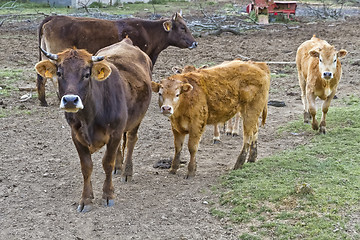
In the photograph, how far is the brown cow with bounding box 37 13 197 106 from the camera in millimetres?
10422

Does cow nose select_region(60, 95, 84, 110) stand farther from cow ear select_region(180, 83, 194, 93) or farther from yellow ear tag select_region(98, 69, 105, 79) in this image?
cow ear select_region(180, 83, 194, 93)

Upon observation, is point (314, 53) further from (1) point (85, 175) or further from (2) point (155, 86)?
(1) point (85, 175)

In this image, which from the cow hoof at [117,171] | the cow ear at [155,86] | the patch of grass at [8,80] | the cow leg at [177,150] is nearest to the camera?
the cow ear at [155,86]

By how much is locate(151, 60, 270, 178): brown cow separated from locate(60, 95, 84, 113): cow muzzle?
1635 millimetres

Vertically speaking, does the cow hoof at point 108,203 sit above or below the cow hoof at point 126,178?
above

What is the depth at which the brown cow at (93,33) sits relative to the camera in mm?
10422

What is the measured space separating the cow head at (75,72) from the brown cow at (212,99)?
127cm

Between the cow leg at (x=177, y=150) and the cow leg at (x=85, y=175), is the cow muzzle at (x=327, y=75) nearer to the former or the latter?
the cow leg at (x=177, y=150)

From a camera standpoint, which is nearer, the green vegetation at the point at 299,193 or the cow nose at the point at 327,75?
the green vegetation at the point at 299,193

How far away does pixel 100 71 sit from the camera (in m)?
5.49

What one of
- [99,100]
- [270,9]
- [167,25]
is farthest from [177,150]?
A: [270,9]

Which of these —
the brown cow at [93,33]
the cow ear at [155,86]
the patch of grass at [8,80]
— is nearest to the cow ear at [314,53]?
the cow ear at [155,86]

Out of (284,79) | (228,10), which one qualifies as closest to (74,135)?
(284,79)

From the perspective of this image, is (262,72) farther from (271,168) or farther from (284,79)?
(284,79)
